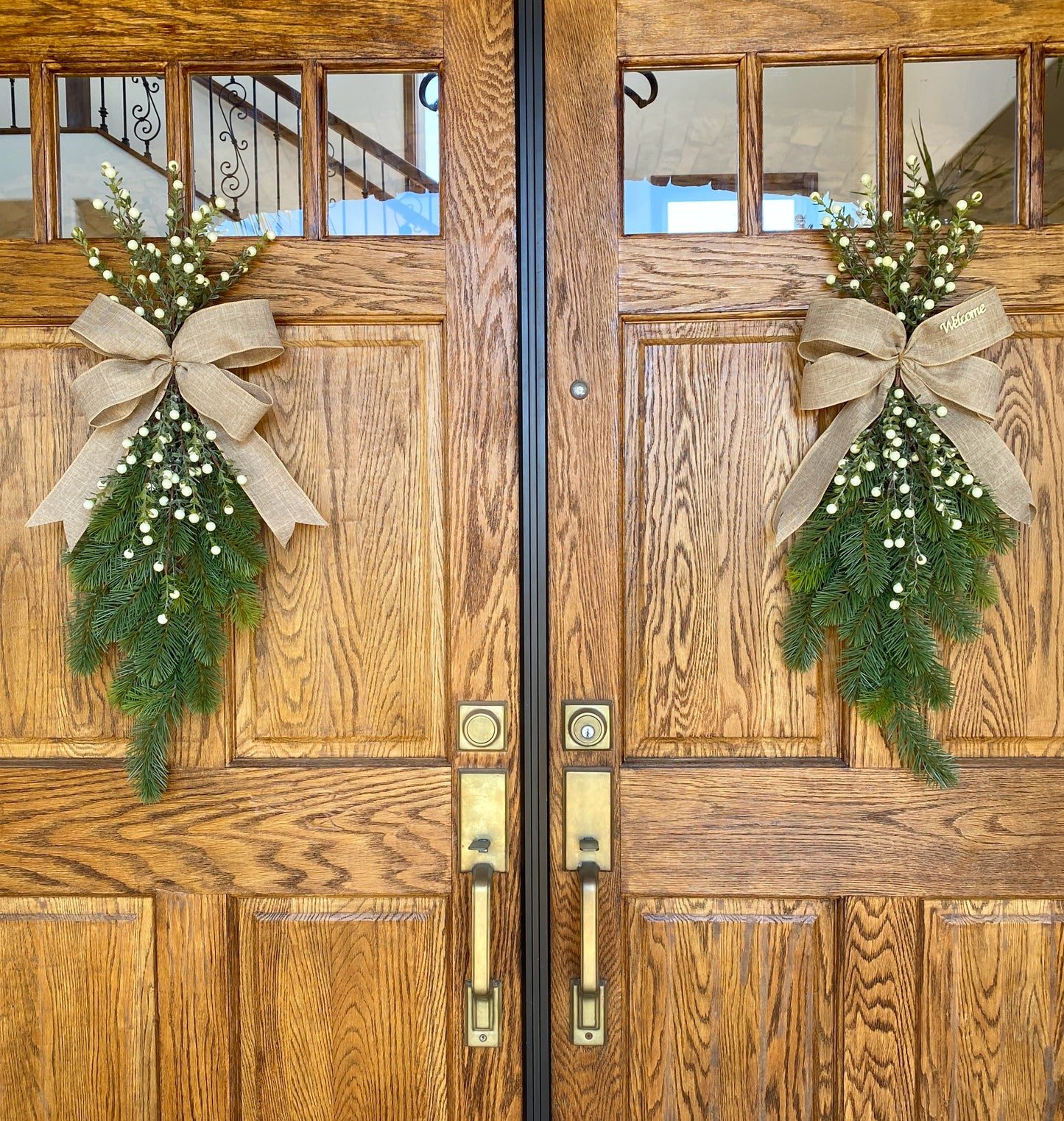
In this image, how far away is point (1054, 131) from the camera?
4.00 ft

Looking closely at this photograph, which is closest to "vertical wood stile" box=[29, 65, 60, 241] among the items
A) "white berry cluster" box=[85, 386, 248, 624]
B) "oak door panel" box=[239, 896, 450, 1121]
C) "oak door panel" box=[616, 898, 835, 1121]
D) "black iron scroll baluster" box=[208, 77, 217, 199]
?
"black iron scroll baluster" box=[208, 77, 217, 199]

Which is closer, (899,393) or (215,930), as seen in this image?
(899,393)

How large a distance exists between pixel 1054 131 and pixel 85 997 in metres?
1.85

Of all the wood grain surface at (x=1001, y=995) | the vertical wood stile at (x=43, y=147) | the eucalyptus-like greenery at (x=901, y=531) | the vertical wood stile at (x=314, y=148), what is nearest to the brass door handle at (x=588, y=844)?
the eucalyptus-like greenery at (x=901, y=531)

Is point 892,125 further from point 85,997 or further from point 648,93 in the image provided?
point 85,997

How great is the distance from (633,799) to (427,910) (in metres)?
0.34

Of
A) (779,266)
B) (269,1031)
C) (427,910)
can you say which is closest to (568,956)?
(427,910)

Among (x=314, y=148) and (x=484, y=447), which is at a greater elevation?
(x=314, y=148)

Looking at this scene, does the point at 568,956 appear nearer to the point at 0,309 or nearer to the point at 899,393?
the point at 899,393

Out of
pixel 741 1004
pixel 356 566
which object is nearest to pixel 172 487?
pixel 356 566

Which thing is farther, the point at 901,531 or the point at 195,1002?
the point at 195,1002

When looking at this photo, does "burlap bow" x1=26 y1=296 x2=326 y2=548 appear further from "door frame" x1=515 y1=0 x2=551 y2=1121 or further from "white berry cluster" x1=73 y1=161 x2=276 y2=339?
"door frame" x1=515 y1=0 x2=551 y2=1121

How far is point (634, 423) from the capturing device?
1260 millimetres

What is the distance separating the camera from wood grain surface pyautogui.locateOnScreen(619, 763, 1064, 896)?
1.24 m
